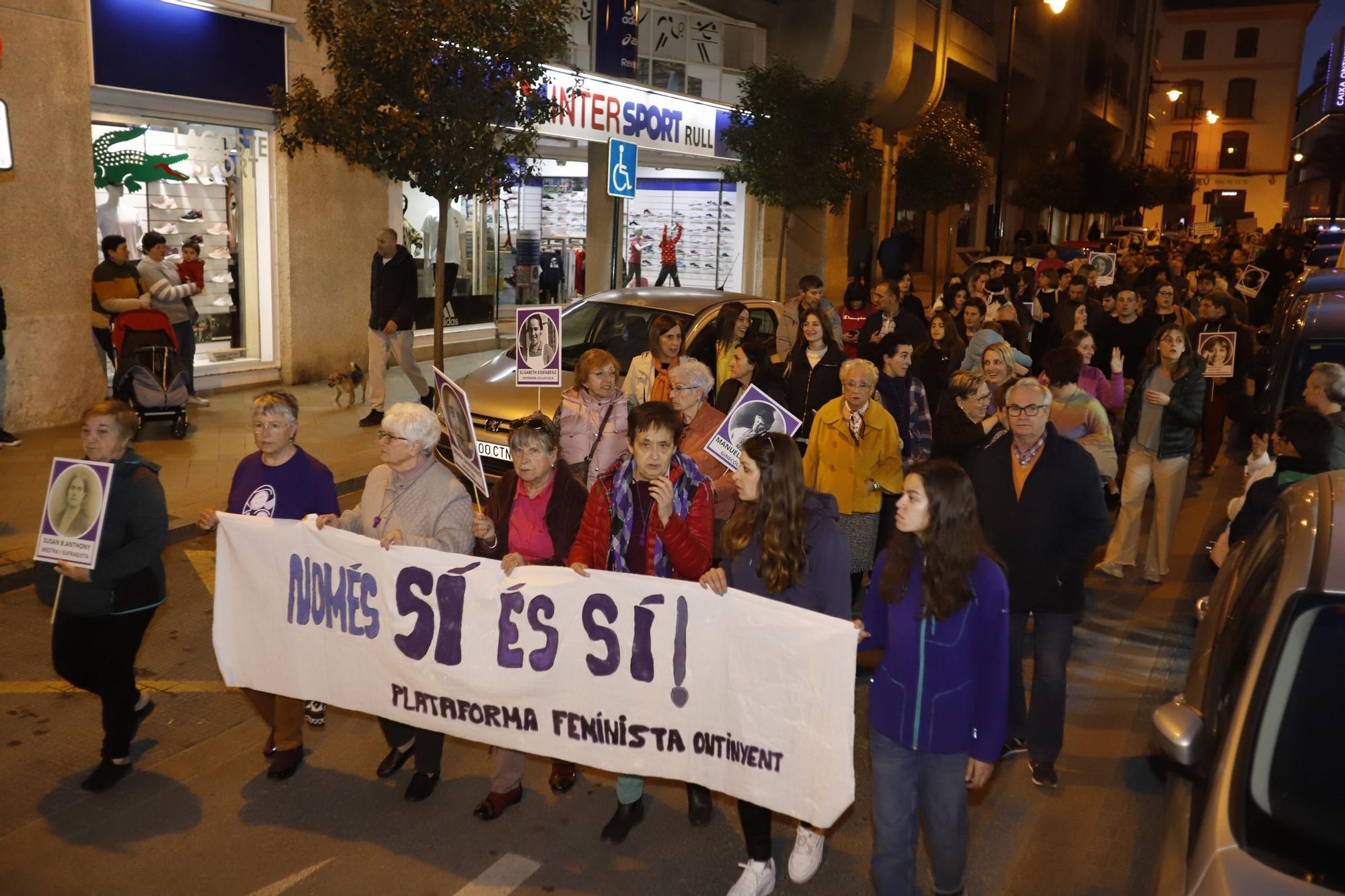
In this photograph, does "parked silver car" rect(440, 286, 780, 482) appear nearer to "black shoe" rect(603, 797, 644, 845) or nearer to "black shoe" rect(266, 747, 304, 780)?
"black shoe" rect(266, 747, 304, 780)

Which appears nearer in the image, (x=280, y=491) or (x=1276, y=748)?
(x=1276, y=748)

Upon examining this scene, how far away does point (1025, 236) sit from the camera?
3681cm

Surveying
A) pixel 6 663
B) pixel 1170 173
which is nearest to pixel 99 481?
pixel 6 663

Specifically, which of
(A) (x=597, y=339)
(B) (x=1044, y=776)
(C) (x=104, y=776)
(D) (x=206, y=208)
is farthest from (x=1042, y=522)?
(D) (x=206, y=208)

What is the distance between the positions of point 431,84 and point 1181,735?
396 inches

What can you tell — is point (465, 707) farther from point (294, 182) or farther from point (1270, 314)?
point (1270, 314)

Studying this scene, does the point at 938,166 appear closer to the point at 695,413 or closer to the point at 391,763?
the point at 695,413

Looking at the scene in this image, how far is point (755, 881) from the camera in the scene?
4695 mm

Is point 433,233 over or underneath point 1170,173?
underneath

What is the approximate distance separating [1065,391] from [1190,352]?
1.89 m

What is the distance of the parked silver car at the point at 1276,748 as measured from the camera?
10.2ft

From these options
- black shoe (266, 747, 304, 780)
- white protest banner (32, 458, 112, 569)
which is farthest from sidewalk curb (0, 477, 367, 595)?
black shoe (266, 747, 304, 780)

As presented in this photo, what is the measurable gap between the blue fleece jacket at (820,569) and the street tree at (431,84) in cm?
820

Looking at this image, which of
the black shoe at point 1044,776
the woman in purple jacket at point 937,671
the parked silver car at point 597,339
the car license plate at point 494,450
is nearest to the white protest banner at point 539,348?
the parked silver car at point 597,339
